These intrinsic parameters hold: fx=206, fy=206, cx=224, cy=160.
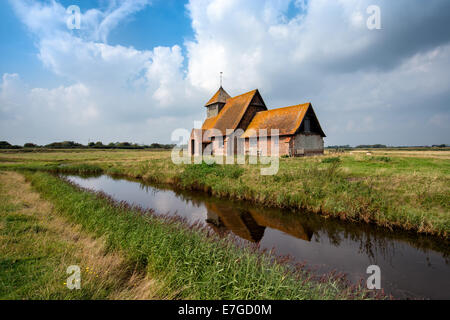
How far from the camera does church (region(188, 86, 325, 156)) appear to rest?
23.1 m

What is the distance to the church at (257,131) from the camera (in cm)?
2314

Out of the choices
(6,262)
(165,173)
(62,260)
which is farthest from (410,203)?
(165,173)

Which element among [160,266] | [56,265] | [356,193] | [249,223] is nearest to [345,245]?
[356,193]

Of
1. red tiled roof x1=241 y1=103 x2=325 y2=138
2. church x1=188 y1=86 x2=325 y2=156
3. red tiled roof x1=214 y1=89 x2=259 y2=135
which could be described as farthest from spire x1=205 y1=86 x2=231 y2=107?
red tiled roof x1=241 y1=103 x2=325 y2=138

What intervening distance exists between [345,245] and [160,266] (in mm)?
5913

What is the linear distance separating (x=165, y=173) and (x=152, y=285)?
1592cm

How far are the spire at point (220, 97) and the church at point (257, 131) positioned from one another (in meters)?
0.18

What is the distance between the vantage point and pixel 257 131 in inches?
1000

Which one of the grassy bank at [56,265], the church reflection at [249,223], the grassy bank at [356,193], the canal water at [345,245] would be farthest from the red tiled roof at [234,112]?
the grassy bank at [56,265]

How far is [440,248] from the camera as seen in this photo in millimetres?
6258

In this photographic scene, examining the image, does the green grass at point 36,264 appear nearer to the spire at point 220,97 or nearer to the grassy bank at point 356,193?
the grassy bank at point 356,193

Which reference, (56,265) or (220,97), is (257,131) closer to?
(220,97)

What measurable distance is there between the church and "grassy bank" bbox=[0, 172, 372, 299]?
19.0 m

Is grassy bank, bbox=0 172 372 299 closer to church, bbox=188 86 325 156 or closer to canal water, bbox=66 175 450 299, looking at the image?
canal water, bbox=66 175 450 299
